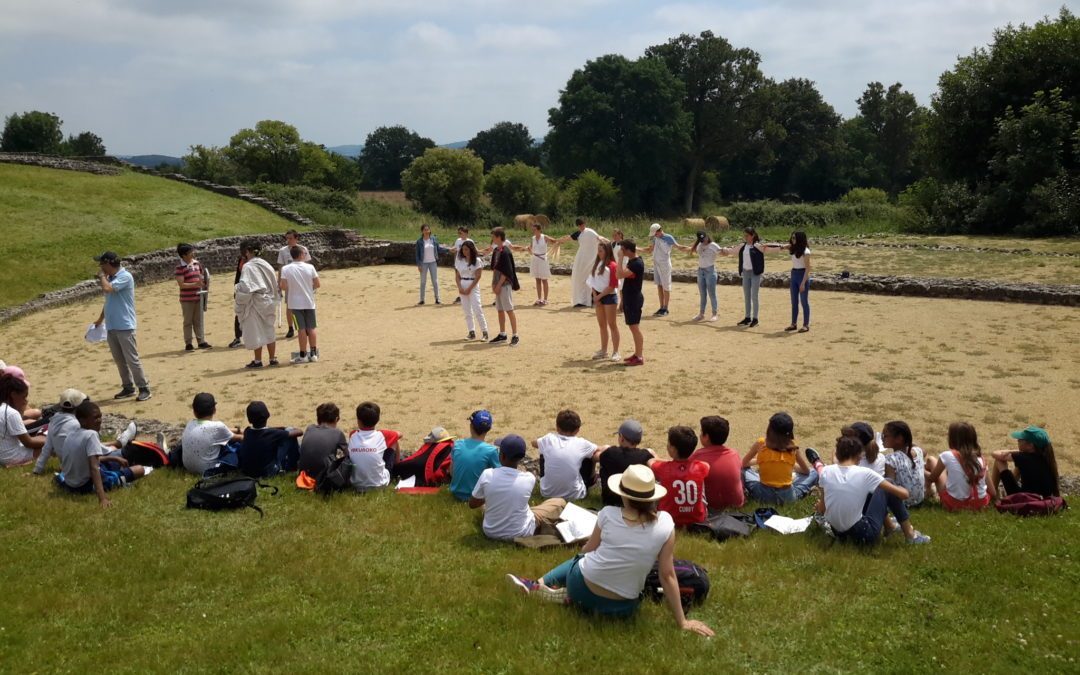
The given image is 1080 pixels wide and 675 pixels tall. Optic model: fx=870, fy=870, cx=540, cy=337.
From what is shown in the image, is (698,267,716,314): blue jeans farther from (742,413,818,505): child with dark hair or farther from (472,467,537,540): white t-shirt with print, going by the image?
(472,467,537,540): white t-shirt with print

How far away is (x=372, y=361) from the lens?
13008 mm

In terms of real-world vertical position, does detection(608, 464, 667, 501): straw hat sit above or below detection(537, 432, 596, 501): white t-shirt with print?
above

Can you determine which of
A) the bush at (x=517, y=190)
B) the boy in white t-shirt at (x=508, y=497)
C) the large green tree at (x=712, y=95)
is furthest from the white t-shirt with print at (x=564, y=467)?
the large green tree at (x=712, y=95)

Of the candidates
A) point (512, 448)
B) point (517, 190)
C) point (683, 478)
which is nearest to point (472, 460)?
point (512, 448)

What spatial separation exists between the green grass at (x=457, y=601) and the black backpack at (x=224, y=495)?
0.17 metres

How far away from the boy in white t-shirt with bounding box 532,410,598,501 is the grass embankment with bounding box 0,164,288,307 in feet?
53.3

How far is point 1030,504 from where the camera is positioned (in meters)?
6.59

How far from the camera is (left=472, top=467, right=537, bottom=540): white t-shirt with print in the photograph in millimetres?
6418

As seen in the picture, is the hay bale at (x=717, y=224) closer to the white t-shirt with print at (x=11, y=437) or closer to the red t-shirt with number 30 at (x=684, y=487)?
the red t-shirt with number 30 at (x=684, y=487)

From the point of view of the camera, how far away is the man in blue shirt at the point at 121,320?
36.1 feet

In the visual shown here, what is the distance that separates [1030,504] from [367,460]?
5335 millimetres

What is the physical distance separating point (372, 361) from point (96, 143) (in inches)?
2441

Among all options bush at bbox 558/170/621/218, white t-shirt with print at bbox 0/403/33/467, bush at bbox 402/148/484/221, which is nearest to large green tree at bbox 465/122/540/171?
bush at bbox 558/170/621/218

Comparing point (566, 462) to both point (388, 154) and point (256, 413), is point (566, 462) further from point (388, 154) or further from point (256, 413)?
point (388, 154)
